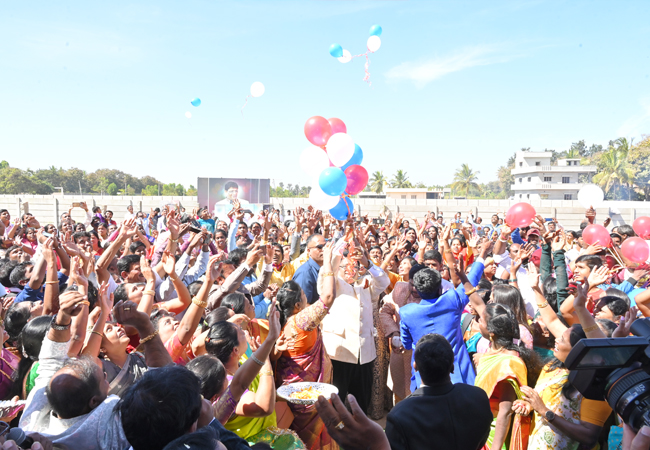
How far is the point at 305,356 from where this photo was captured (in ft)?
9.96

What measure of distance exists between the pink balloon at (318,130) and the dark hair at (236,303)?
3788mm

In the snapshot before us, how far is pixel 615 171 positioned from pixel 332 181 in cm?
5826

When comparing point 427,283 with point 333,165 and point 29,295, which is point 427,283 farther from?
point 29,295

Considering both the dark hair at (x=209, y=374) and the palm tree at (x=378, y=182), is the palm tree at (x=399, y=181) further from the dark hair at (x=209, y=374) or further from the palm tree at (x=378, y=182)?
the dark hair at (x=209, y=374)

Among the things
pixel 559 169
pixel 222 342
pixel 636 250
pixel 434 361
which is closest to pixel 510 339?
pixel 434 361

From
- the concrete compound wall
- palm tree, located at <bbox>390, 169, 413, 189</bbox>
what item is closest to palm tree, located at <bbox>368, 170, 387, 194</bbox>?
palm tree, located at <bbox>390, 169, 413, 189</bbox>

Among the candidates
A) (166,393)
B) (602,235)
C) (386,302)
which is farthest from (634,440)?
(602,235)

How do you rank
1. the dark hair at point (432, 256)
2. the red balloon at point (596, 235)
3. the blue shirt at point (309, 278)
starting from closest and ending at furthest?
the blue shirt at point (309, 278) < the dark hair at point (432, 256) < the red balloon at point (596, 235)

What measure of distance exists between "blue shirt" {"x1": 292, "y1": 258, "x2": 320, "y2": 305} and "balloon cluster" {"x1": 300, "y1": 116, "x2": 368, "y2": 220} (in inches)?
54.6

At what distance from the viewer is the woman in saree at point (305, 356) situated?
2934mm

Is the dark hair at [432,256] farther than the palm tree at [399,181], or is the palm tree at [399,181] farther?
the palm tree at [399,181]

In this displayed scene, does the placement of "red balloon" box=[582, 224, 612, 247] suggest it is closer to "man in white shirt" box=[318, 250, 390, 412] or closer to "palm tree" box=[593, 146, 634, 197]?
"man in white shirt" box=[318, 250, 390, 412]

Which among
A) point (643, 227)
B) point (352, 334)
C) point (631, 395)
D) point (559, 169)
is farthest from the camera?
point (559, 169)

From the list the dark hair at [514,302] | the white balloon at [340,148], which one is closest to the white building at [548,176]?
the white balloon at [340,148]
